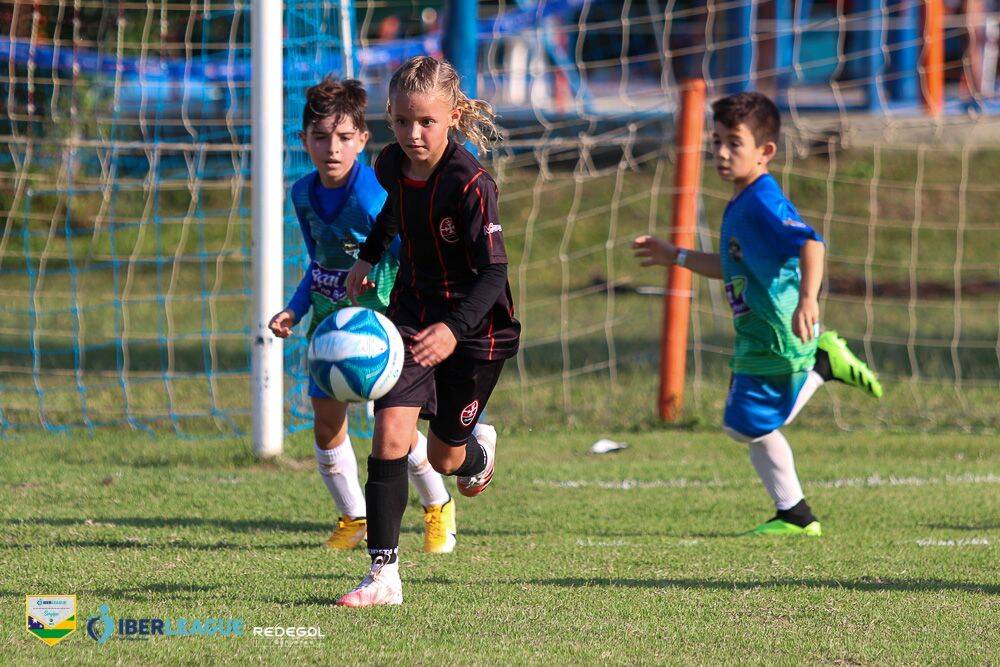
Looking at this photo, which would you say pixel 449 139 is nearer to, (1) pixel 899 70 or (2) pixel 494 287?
(2) pixel 494 287

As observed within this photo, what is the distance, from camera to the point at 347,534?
4.90m

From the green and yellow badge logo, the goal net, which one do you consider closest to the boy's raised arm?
the green and yellow badge logo

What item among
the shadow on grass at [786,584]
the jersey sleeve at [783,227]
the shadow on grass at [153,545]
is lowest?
the shadow on grass at [153,545]

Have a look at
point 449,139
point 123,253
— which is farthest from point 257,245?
point 123,253

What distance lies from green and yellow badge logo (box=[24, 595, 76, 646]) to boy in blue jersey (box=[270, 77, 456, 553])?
50.6 inches

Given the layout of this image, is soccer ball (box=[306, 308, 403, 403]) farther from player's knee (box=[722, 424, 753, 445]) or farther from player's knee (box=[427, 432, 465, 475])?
player's knee (box=[722, 424, 753, 445])

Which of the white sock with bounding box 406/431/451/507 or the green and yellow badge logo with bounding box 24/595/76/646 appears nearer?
the green and yellow badge logo with bounding box 24/595/76/646

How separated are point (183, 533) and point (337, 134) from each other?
1.67 m

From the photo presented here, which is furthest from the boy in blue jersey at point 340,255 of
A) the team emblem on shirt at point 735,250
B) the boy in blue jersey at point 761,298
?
the team emblem on shirt at point 735,250

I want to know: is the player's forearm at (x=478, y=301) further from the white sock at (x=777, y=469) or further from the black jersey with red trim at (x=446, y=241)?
the white sock at (x=777, y=469)

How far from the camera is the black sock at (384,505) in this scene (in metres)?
3.85

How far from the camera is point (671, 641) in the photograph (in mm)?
3531

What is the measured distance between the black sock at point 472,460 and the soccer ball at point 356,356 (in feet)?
2.73

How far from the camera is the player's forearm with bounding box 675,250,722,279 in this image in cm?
539
